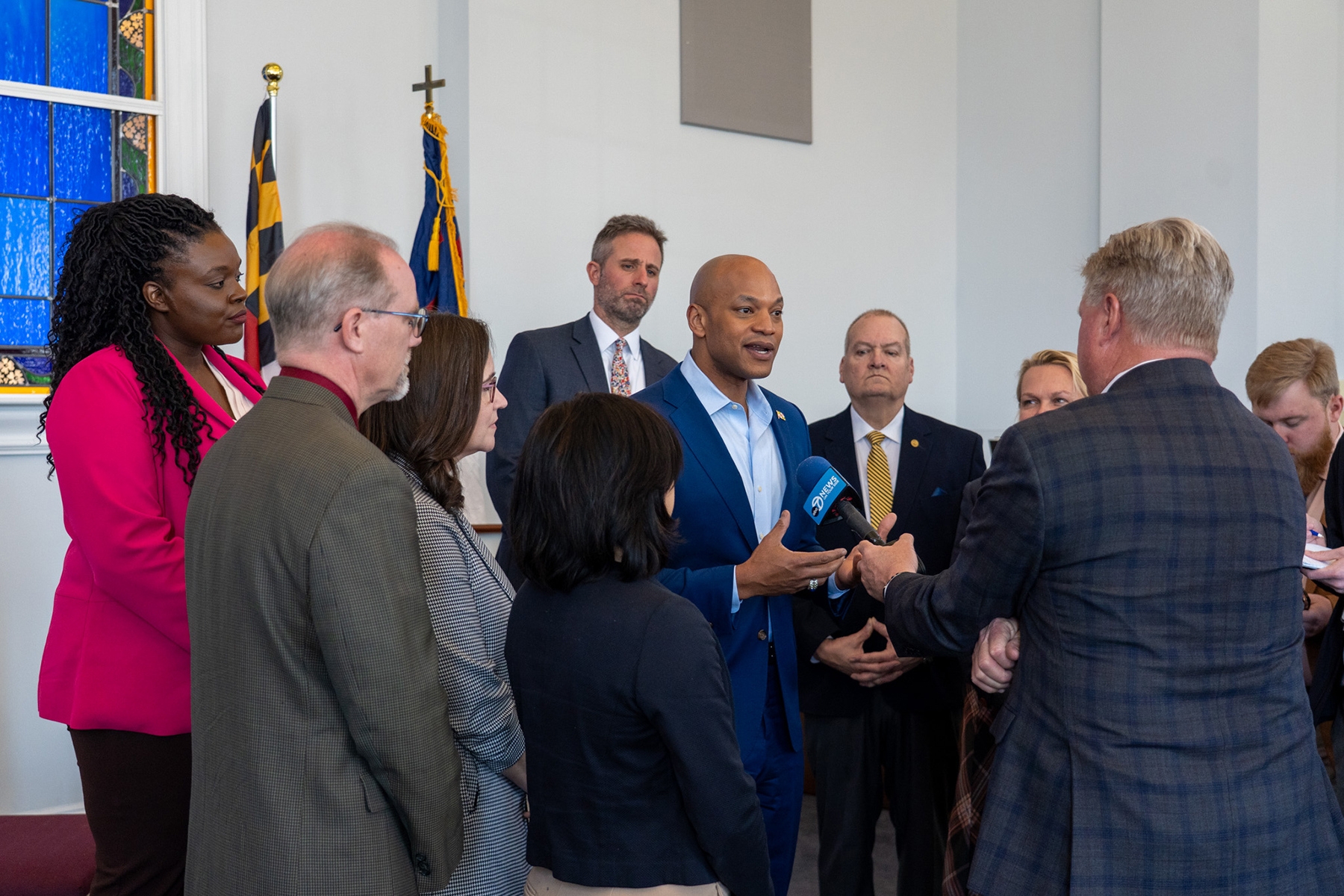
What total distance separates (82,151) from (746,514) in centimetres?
345

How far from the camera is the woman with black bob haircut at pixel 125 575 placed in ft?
6.39

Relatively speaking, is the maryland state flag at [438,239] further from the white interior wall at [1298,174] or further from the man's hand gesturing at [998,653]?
the white interior wall at [1298,174]

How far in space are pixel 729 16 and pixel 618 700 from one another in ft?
17.2

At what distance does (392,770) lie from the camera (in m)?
1.50

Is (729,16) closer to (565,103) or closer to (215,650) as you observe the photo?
(565,103)

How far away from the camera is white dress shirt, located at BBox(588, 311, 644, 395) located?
13.2 feet

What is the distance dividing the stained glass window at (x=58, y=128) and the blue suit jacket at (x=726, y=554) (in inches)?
119

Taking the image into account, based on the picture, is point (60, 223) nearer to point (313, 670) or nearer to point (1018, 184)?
point (313, 670)

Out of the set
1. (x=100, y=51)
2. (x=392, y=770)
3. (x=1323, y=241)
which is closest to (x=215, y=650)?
(x=392, y=770)

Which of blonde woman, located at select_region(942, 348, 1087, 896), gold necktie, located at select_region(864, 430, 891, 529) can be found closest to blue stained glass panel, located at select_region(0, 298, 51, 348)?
gold necktie, located at select_region(864, 430, 891, 529)

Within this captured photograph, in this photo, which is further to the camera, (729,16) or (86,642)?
(729,16)

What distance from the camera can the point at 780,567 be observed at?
2.24 metres

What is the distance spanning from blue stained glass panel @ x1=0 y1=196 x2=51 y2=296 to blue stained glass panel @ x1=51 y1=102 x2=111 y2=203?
0.12 metres

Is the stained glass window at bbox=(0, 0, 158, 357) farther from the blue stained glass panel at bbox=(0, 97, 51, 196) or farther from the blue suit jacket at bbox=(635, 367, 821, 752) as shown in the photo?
the blue suit jacket at bbox=(635, 367, 821, 752)
